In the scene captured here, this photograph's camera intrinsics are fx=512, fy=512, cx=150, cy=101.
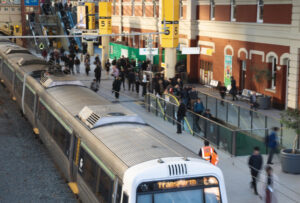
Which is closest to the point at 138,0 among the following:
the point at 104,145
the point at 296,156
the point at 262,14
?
the point at 262,14

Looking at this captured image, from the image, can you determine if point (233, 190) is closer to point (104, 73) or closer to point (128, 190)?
point (128, 190)

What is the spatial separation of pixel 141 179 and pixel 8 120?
56.8 feet

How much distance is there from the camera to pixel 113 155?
1018 cm

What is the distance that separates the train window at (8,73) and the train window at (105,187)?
667 inches

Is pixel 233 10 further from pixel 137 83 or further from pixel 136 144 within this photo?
pixel 136 144

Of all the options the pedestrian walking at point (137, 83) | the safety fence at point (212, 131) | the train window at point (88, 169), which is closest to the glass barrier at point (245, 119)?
the safety fence at point (212, 131)

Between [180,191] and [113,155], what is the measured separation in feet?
5.97

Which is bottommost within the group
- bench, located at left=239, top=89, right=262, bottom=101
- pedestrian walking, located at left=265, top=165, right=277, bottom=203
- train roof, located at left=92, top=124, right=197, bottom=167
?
bench, located at left=239, top=89, right=262, bottom=101

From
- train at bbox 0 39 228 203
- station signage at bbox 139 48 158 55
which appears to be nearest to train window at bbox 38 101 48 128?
train at bbox 0 39 228 203

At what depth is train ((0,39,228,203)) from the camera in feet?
29.3

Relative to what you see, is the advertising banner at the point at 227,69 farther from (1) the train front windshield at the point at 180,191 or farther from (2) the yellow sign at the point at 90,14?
(1) the train front windshield at the point at 180,191

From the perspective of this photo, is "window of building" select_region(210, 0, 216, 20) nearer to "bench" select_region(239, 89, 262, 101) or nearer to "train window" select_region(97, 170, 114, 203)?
"bench" select_region(239, 89, 262, 101)

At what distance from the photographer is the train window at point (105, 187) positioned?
32.8ft

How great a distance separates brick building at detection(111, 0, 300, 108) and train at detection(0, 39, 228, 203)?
1336 cm
